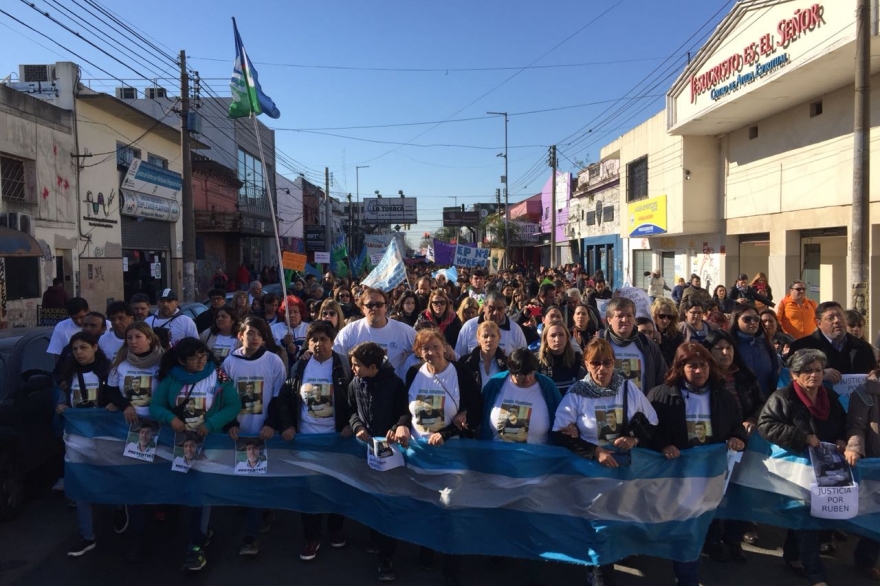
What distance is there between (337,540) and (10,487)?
287 centimetres

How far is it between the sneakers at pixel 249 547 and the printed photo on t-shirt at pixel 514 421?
208 centimetres

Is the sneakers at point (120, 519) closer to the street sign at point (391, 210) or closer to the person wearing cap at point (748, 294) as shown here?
the person wearing cap at point (748, 294)

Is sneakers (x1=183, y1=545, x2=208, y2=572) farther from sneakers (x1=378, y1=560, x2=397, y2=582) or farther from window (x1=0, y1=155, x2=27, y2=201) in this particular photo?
window (x1=0, y1=155, x2=27, y2=201)

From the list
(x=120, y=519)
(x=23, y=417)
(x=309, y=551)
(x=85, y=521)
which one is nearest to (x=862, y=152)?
(x=309, y=551)

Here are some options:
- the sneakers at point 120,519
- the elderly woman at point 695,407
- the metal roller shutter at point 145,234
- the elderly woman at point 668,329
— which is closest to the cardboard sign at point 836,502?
the elderly woman at point 695,407

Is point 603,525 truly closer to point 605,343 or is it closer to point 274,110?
point 605,343

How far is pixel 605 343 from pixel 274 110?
6400mm

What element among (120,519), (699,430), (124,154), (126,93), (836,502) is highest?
(126,93)

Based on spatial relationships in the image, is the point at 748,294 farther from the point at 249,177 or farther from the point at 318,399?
the point at 249,177

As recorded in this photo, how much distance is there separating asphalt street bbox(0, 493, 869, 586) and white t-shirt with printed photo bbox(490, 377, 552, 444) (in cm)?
86

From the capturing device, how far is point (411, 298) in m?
8.16

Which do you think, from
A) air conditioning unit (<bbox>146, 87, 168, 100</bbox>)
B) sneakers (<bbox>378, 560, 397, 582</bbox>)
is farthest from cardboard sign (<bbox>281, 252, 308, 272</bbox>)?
air conditioning unit (<bbox>146, 87, 168, 100</bbox>)

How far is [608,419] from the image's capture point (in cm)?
408

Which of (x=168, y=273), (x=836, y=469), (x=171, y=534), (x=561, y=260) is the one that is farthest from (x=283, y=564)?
(x=561, y=260)
